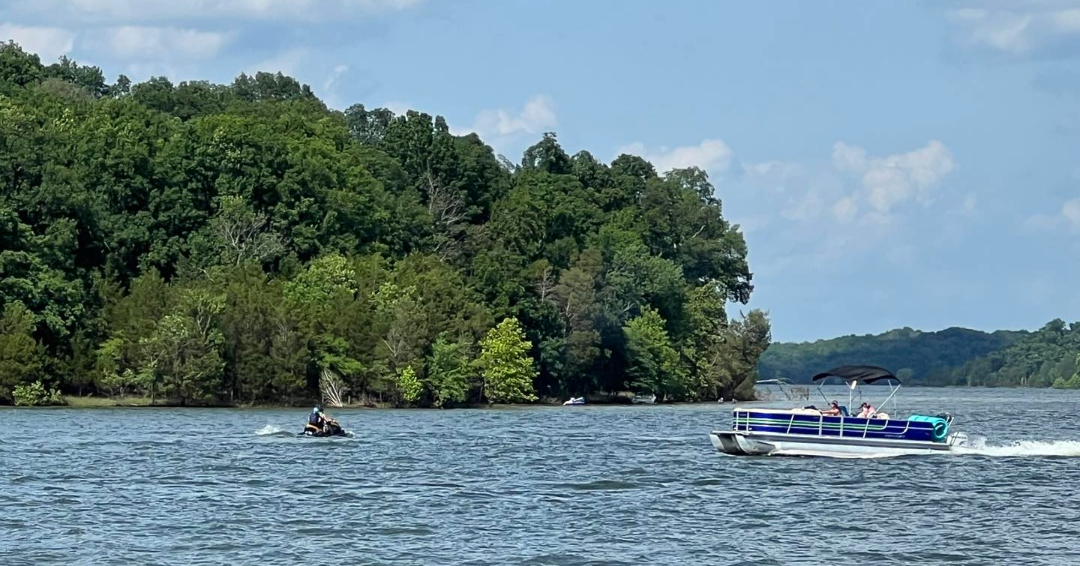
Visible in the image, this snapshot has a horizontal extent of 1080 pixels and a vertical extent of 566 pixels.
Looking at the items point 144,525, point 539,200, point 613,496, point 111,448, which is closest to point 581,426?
point 111,448

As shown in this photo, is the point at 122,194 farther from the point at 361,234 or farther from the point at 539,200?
the point at 539,200

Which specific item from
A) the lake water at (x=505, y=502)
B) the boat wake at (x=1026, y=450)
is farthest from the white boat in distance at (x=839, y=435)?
the boat wake at (x=1026, y=450)

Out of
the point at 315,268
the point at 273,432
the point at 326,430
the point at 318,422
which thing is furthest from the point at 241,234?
the point at 326,430

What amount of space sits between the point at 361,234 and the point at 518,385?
2067 cm

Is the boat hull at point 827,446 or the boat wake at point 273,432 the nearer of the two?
the boat hull at point 827,446

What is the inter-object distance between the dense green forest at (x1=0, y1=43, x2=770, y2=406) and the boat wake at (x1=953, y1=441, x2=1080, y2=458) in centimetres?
5598

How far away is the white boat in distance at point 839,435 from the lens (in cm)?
6550

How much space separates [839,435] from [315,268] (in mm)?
71168

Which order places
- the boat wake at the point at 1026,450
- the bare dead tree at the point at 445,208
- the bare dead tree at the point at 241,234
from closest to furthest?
the boat wake at the point at 1026,450 → the bare dead tree at the point at 241,234 → the bare dead tree at the point at 445,208

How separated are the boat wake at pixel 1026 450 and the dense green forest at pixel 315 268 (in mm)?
55978

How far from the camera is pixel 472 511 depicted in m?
48.4

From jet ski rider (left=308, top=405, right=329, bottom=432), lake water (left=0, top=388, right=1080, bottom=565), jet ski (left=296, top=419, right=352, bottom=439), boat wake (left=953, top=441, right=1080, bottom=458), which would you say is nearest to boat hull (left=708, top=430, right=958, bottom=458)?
lake water (left=0, top=388, right=1080, bottom=565)

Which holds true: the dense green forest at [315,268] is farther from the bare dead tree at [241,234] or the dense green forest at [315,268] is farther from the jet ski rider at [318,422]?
the jet ski rider at [318,422]

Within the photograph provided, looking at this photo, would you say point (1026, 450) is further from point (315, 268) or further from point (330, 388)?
point (315, 268)
